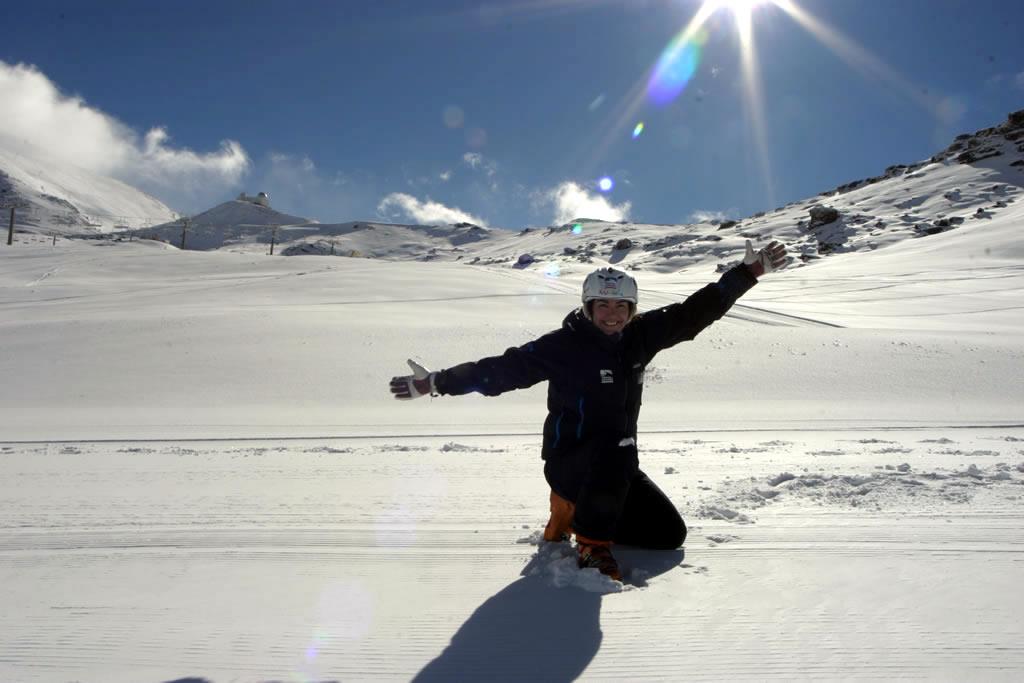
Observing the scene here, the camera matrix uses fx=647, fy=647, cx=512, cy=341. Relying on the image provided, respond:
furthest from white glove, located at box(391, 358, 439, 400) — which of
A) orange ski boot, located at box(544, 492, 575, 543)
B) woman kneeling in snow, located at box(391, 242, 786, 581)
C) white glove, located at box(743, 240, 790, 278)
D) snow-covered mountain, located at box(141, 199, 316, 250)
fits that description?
snow-covered mountain, located at box(141, 199, 316, 250)

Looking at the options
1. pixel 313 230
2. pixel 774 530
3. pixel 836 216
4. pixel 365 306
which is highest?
pixel 313 230

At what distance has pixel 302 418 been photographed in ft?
23.8

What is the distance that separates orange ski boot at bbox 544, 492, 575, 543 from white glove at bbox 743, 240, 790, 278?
1.61 meters

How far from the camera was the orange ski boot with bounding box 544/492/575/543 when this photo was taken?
10.4 feet

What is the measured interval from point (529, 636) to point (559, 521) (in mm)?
912

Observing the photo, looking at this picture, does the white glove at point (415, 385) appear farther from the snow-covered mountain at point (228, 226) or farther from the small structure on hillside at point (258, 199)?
the small structure on hillside at point (258, 199)

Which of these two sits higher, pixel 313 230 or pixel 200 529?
pixel 313 230

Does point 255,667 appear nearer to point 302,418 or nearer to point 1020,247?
point 302,418

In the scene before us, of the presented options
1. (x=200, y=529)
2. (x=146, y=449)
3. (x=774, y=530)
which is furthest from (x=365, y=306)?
(x=774, y=530)

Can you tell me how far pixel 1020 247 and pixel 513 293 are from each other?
80.7 ft

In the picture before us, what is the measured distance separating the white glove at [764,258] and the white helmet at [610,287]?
0.79m

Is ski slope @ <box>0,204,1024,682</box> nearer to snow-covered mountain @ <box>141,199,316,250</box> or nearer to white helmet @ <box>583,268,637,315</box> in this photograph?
white helmet @ <box>583,268,637,315</box>

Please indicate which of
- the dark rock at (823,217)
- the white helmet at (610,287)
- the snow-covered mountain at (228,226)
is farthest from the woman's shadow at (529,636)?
the snow-covered mountain at (228,226)

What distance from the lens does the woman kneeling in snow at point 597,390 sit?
120 inches
